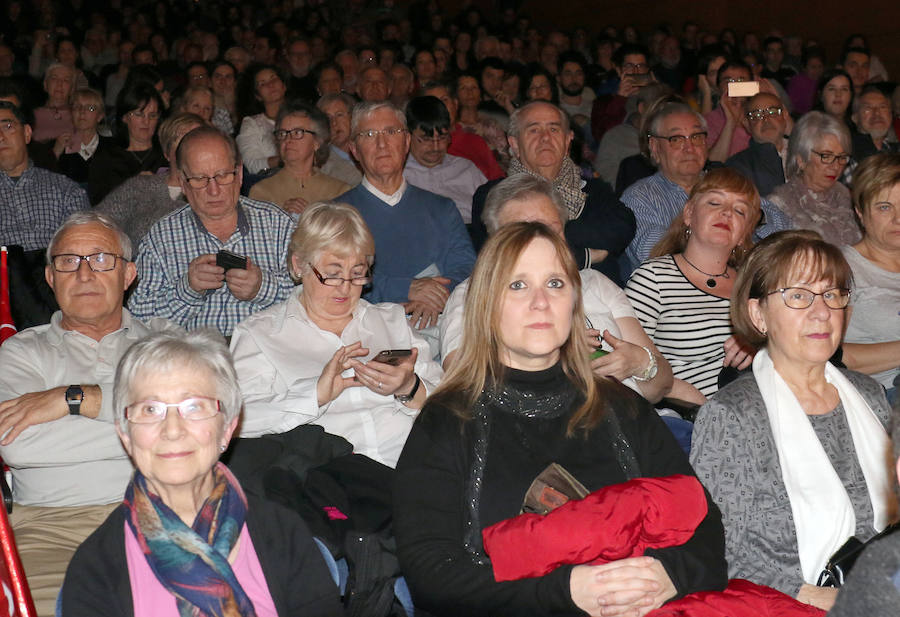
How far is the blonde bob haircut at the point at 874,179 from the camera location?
3.64 metres

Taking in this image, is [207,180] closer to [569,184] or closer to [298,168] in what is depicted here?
[298,168]

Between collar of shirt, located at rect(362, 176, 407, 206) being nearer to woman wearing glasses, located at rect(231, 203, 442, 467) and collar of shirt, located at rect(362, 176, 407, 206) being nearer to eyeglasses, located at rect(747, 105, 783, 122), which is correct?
woman wearing glasses, located at rect(231, 203, 442, 467)

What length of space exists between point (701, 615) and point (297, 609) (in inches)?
31.6

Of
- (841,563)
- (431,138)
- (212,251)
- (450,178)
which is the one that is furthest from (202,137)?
(841,563)

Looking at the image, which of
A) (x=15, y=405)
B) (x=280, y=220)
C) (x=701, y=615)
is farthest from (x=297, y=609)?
(x=280, y=220)

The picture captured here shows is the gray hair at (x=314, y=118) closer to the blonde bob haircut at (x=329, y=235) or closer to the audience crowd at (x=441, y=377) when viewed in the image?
the audience crowd at (x=441, y=377)

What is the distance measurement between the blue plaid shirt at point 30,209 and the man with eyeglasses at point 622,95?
3.98m

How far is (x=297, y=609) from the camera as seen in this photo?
2.03m

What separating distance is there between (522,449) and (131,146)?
3658 mm

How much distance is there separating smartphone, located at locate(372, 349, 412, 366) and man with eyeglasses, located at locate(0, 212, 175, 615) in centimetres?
71

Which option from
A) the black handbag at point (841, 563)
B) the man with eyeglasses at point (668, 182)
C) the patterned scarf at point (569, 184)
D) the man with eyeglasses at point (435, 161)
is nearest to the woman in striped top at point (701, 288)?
the patterned scarf at point (569, 184)

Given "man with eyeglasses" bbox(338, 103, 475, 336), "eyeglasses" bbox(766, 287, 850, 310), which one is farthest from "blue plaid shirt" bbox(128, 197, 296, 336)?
"eyeglasses" bbox(766, 287, 850, 310)

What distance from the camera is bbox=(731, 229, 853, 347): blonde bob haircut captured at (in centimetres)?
250

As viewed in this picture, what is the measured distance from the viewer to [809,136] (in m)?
4.60
